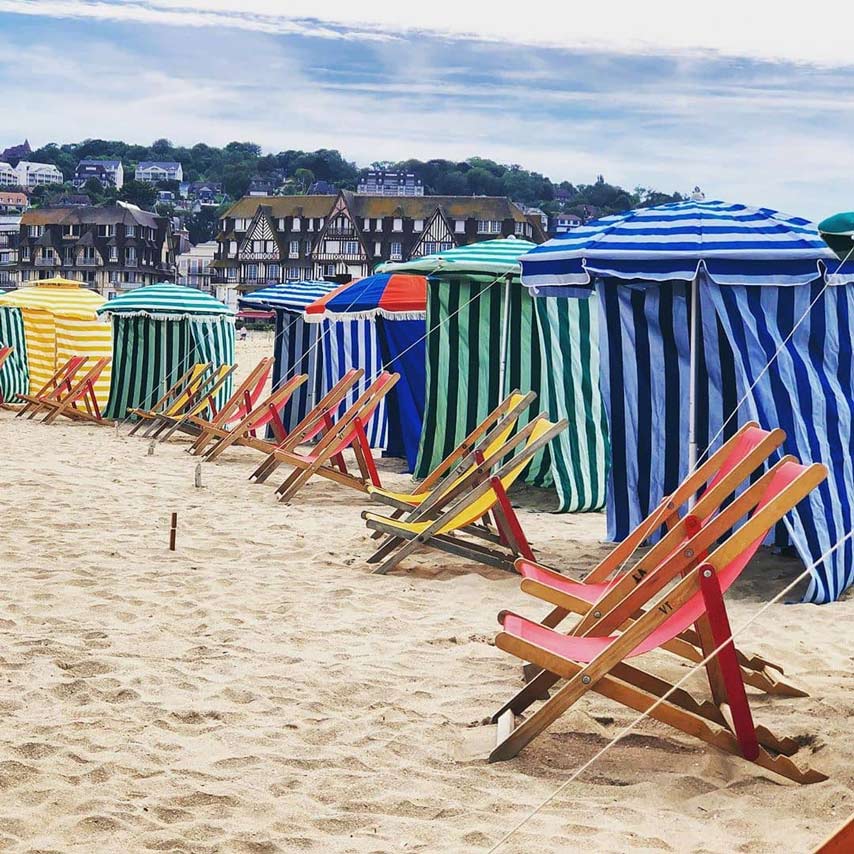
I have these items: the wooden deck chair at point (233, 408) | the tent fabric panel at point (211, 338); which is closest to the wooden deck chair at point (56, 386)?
the tent fabric panel at point (211, 338)

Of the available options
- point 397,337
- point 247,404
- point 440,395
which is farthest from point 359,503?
point 247,404

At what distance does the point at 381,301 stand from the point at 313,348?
2.17 meters

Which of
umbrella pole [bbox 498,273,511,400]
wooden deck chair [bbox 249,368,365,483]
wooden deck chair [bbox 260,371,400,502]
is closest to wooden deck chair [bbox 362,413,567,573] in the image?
wooden deck chair [bbox 260,371,400,502]

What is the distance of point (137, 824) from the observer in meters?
2.96

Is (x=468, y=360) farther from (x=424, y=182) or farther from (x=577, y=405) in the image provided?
(x=424, y=182)

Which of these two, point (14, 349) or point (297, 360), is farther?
point (14, 349)

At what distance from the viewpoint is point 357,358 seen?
11945 mm

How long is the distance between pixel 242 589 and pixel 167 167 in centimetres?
17165

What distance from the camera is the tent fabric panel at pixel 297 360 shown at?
1274 centimetres

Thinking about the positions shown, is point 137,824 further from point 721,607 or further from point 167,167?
point 167,167

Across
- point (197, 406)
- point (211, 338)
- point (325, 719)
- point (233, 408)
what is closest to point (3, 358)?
point (211, 338)

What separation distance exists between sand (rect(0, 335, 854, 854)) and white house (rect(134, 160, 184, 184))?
550 ft

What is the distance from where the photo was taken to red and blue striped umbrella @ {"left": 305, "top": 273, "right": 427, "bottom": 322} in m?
10.6

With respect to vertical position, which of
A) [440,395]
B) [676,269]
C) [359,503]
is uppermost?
[676,269]
